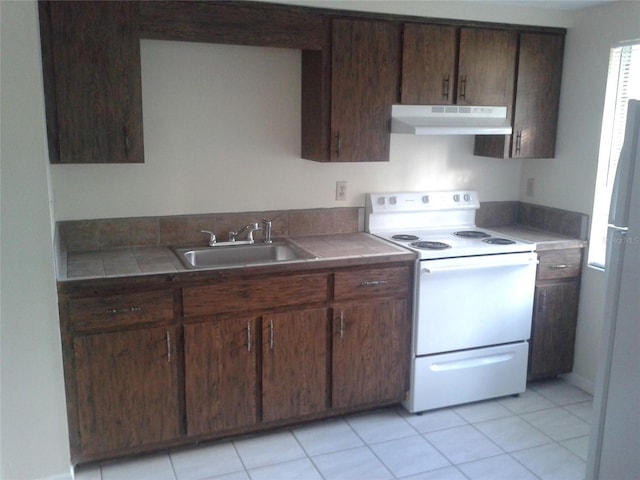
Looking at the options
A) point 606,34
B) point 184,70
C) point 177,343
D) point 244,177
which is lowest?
point 177,343

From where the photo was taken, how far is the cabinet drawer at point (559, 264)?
11.5 feet

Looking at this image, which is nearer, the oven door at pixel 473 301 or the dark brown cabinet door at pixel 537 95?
the oven door at pixel 473 301

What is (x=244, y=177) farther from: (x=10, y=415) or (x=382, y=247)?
(x=10, y=415)

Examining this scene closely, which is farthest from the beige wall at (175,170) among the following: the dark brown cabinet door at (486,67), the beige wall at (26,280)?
the dark brown cabinet door at (486,67)

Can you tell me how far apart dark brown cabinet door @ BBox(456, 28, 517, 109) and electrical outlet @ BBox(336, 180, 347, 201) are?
0.82 metres

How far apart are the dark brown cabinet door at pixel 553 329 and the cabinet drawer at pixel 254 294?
4.57ft

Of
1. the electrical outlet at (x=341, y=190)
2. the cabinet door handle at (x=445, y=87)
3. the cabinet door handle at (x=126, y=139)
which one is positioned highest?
the cabinet door handle at (x=445, y=87)

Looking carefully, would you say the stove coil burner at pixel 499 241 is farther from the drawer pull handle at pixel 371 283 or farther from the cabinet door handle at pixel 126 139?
the cabinet door handle at pixel 126 139

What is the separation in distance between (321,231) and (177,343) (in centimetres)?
116

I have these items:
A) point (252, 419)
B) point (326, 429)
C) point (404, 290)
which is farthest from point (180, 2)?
point (326, 429)

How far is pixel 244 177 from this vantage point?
3.36 metres

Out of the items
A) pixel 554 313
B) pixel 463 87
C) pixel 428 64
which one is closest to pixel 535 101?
pixel 463 87

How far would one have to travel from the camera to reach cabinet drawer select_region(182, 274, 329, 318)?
2783 mm

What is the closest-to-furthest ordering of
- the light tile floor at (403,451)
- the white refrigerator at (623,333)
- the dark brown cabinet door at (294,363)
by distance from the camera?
the white refrigerator at (623,333)
the light tile floor at (403,451)
the dark brown cabinet door at (294,363)
